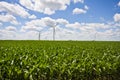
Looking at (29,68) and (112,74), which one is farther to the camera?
(112,74)

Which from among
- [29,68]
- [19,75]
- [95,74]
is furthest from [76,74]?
[19,75]

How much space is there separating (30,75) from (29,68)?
2.81 ft

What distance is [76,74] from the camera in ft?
30.6

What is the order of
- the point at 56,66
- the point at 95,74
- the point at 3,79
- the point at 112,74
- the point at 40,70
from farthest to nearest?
the point at 112,74 → the point at 95,74 → the point at 56,66 → the point at 40,70 → the point at 3,79

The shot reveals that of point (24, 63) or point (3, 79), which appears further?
point (24, 63)

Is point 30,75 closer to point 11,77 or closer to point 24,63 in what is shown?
point 11,77

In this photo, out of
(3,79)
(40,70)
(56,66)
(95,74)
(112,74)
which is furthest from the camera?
(112,74)

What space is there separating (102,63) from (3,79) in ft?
18.2

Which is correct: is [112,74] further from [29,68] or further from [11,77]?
[11,77]

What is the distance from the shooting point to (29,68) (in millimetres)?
8680

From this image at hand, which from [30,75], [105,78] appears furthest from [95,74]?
[30,75]

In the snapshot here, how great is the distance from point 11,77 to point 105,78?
481 centimetres

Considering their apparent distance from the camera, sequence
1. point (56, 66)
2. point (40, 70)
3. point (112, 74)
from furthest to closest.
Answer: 1. point (112, 74)
2. point (56, 66)
3. point (40, 70)

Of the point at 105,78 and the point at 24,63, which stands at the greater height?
the point at 24,63
